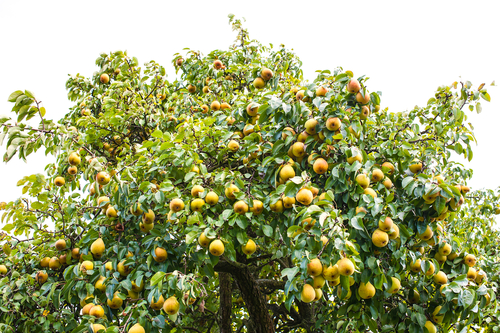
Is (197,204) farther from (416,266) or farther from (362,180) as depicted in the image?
(416,266)

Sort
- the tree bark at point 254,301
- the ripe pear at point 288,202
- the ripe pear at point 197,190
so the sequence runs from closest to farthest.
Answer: the ripe pear at point 288,202, the ripe pear at point 197,190, the tree bark at point 254,301

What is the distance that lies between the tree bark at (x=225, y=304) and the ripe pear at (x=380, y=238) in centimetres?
328

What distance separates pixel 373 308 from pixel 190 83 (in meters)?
4.38

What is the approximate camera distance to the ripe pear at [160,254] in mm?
2791

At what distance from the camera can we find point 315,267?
223cm

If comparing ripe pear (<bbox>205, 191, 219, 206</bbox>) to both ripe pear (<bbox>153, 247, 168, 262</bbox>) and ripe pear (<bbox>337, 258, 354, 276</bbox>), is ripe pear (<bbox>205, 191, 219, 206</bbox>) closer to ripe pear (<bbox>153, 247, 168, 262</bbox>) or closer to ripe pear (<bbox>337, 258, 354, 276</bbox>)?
ripe pear (<bbox>153, 247, 168, 262</bbox>)

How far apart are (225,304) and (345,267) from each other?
364 cm

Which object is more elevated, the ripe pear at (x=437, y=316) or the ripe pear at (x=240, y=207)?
the ripe pear at (x=240, y=207)

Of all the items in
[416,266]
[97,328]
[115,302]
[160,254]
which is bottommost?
[97,328]

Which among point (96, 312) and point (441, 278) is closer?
point (96, 312)

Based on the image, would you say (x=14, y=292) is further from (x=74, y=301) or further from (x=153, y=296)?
(x=153, y=296)

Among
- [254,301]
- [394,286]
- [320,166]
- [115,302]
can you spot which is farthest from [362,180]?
[254,301]

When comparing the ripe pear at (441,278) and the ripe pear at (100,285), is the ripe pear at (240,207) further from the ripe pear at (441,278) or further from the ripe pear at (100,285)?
the ripe pear at (441,278)

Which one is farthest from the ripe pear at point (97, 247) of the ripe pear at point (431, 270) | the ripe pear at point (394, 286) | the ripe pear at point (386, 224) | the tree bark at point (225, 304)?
the ripe pear at point (431, 270)
